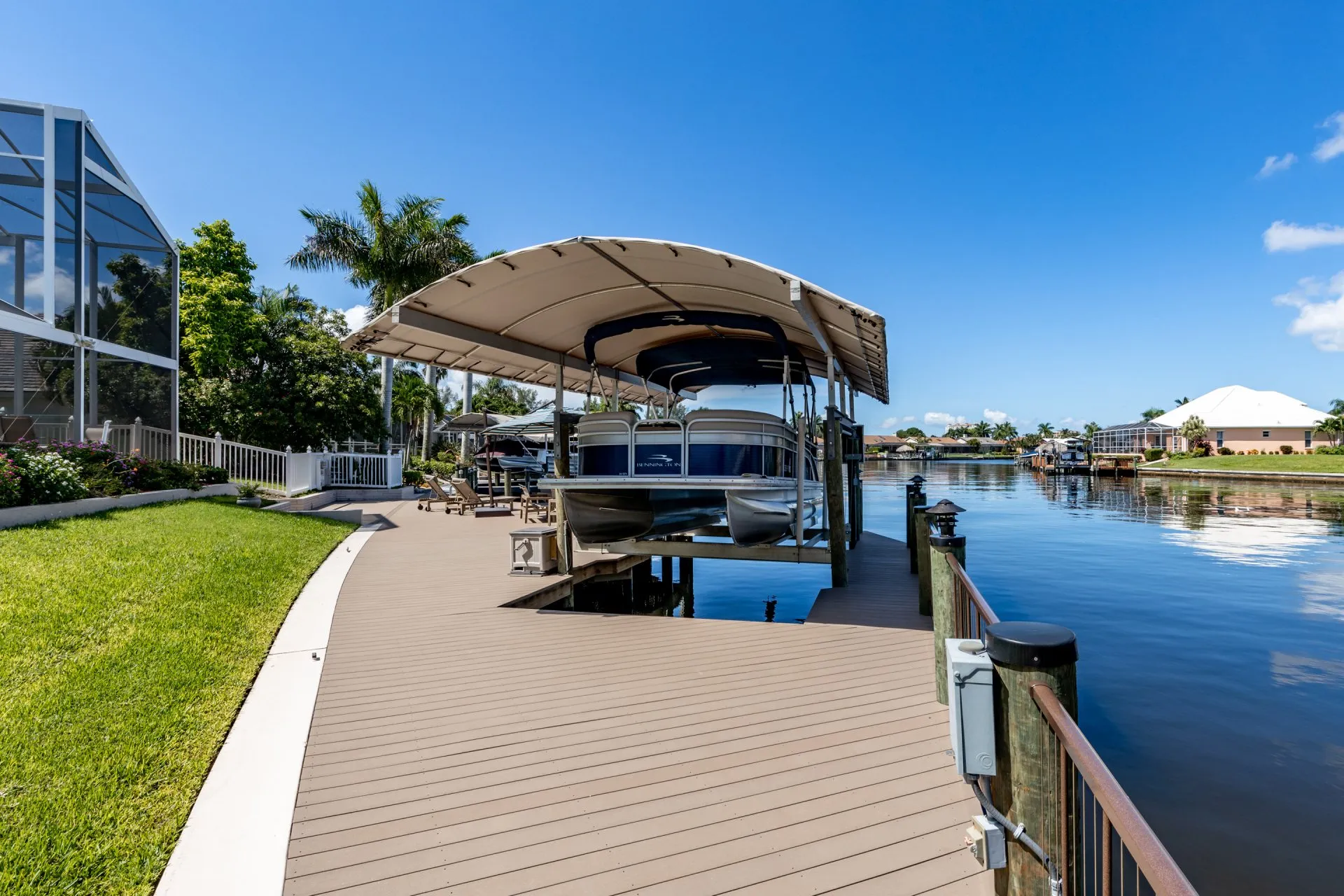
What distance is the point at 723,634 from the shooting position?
19.0ft

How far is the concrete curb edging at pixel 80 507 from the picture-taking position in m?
7.66

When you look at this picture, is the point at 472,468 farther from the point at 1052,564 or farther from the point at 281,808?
the point at 281,808

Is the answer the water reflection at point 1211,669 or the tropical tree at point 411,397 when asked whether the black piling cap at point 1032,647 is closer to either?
the water reflection at point 1211,669

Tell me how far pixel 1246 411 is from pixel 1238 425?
5437 millimetres

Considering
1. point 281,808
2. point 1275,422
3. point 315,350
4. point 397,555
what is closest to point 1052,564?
point 397,555

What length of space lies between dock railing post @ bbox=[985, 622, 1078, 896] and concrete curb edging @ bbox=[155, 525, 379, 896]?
258 centimetres

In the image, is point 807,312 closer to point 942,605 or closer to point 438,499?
point 942,605

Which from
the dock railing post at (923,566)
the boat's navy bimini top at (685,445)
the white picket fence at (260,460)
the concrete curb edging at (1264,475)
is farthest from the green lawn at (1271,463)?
the white picket fence at (260,460)

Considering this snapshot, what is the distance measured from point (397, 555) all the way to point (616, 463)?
4.54 metres

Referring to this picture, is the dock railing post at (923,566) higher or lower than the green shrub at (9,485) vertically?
lower

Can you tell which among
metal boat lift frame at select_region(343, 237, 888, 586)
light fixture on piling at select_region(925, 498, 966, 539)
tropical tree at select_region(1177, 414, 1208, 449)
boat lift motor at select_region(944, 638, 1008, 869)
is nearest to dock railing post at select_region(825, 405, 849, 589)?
metal boat lift frame at select_region(343, 237, 888, 586)

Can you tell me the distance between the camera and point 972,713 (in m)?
2.16

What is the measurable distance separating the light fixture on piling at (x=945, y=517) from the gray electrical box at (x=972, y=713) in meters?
3.03

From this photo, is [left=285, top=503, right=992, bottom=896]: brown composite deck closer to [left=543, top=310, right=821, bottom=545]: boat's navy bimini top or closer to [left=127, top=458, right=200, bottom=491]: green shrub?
[left=543, top=310, right=821, bottom=545]: boat's navy bimini top
